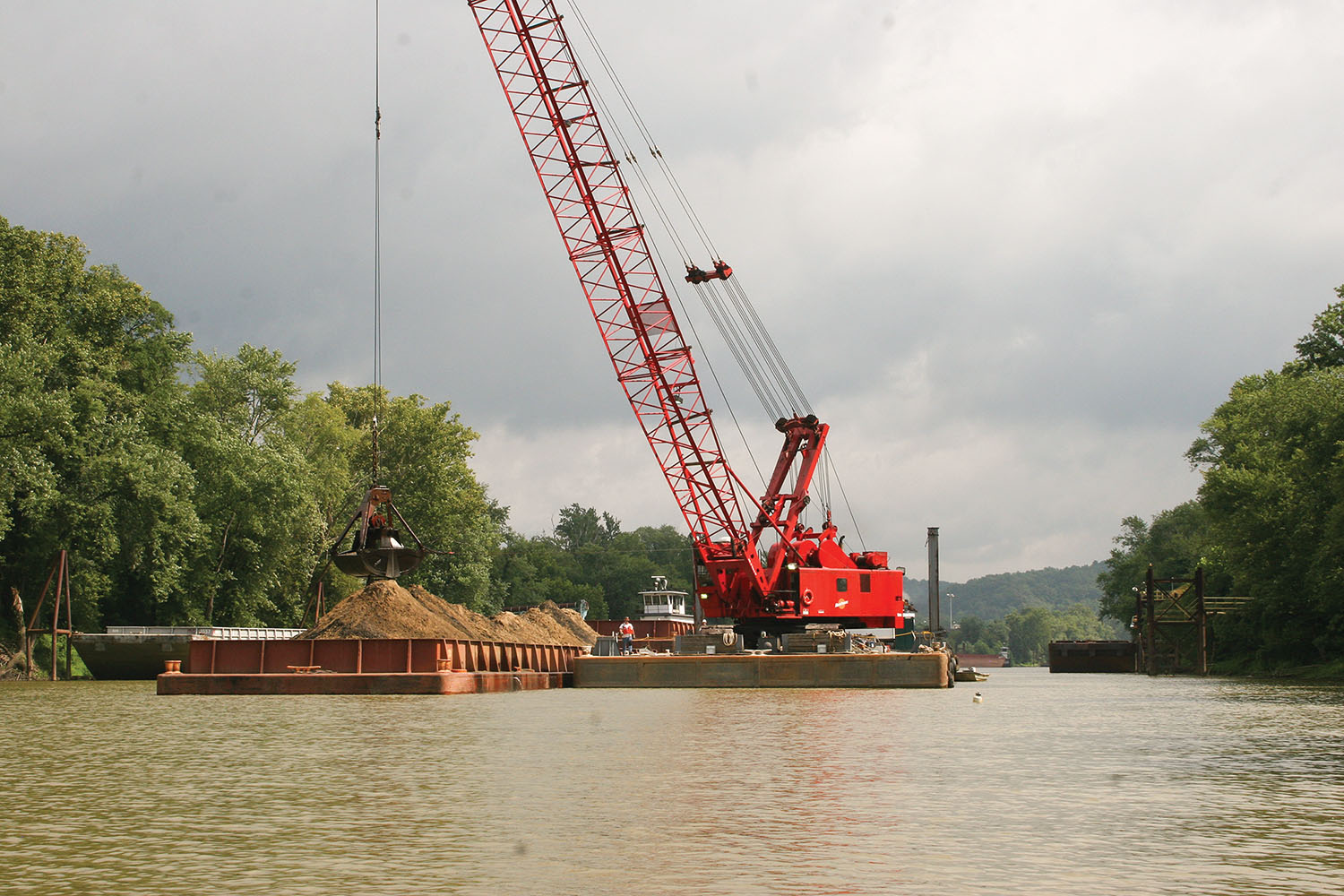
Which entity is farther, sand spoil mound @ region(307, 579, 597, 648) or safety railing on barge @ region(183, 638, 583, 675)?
sand spoil mound @ region(307, 579, 597, 648)

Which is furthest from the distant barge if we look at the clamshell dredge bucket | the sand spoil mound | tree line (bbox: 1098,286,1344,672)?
the clamshell dredge bucket

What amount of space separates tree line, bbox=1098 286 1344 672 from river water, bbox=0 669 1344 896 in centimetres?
3192

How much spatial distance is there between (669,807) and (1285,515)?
52200 mm

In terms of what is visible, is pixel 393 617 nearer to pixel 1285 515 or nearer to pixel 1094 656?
pixel 1285 515

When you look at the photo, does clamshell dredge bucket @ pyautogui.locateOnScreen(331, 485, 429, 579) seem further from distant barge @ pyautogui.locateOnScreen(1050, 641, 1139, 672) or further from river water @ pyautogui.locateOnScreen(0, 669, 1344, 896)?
distant barge @ pyautogui.locateOnScreen(1050, 641, 1139, 672)

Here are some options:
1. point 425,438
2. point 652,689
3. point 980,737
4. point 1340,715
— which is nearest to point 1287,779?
point 980,737

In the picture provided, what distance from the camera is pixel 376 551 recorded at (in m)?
36.1

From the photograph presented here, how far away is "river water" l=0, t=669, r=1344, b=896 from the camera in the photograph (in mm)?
8672

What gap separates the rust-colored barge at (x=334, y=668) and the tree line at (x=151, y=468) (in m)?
9.05

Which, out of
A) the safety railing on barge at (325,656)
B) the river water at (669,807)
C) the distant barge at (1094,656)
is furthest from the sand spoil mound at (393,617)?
the distant barge at (1094,656)

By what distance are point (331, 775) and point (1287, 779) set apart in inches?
405

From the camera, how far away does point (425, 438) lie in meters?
96.1

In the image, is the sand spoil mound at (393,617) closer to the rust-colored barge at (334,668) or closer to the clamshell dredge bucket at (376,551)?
the rust-colored barge at (334,668)

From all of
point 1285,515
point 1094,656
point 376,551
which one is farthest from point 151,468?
point 1094,656
